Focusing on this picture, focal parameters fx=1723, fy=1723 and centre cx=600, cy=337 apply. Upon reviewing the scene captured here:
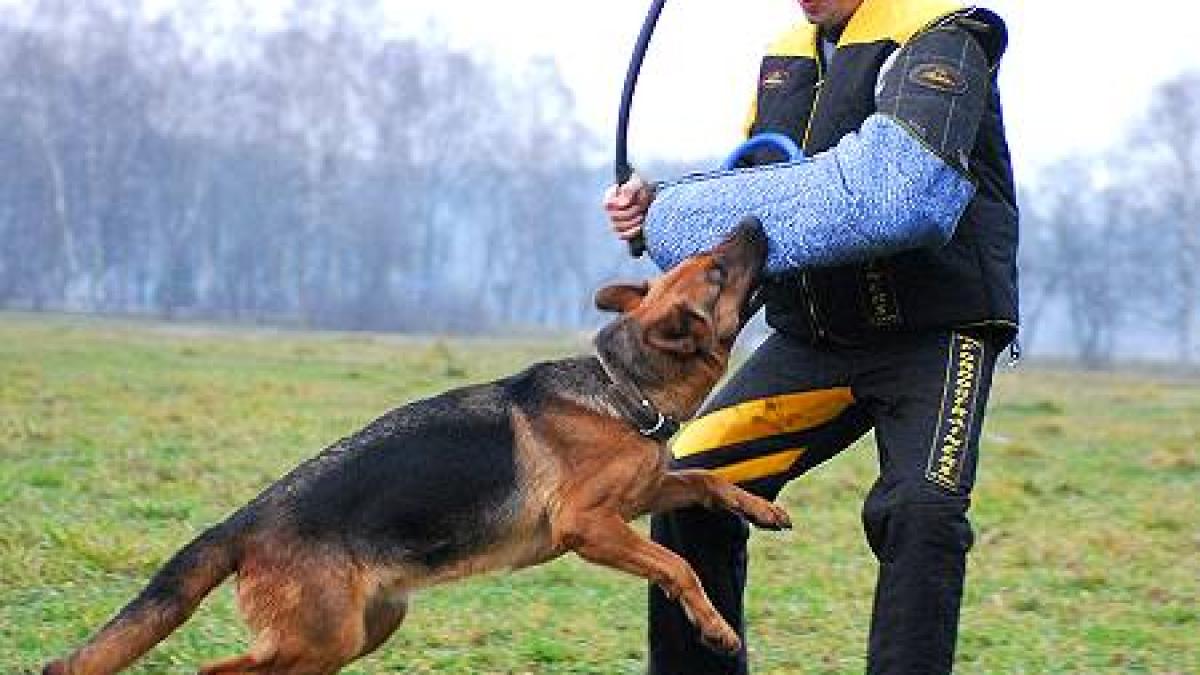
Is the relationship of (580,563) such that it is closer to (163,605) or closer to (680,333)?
(680,333)

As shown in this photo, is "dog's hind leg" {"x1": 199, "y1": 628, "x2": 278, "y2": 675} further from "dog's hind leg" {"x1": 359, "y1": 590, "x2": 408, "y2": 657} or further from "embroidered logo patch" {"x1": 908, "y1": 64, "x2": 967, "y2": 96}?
"embroidered logo patch" {"x1": 908, "y1": 64, "x2": 967, "y2": 96}

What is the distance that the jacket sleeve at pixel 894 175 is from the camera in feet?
15.9

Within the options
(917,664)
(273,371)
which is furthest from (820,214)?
(273,371)

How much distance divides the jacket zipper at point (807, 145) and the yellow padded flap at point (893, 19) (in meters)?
0.18

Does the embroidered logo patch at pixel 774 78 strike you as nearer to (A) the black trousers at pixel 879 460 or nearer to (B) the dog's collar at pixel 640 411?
(A) the black trousers at pixel 879 460

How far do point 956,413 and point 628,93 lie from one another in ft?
4.82

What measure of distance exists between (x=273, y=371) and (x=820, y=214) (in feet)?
79.2

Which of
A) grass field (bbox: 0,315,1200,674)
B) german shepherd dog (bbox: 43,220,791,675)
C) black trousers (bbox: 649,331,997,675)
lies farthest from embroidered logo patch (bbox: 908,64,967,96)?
grass field (bbox: 0,315,1200,674)

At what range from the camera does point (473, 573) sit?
5.59 metres

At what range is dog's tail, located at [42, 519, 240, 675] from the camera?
519cm

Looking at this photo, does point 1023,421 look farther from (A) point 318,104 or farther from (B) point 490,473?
(A) point 318,104

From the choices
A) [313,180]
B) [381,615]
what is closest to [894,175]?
[381,615]

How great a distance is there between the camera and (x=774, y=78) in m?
5.71

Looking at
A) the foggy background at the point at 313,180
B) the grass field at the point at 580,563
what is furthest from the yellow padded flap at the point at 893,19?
the foggy background at the point at 313,180
